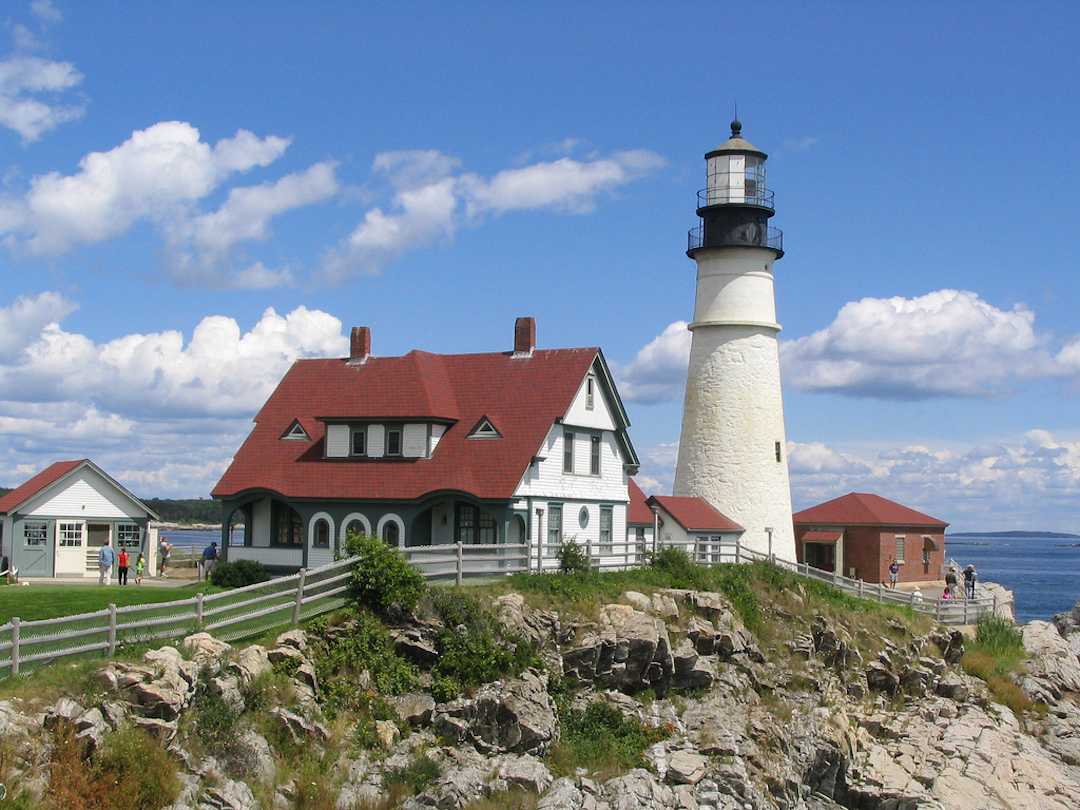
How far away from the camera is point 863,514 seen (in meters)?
50.8

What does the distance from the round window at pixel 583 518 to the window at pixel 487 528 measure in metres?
3.20

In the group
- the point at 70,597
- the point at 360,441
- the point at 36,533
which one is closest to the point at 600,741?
the point at 70,597

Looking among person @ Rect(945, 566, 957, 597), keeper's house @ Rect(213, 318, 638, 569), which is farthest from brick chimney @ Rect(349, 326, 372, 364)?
person @ Rect(945, 566, 957, 597)

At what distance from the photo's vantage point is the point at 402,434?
36219 mm

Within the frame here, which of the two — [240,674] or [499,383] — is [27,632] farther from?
[499,383]

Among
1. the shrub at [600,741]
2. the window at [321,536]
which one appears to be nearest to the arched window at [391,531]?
the window at [321,536]

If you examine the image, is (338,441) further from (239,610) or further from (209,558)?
(239,610)

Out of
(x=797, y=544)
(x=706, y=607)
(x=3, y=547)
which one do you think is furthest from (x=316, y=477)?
(x=797, y=544)

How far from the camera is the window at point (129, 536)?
3578cm

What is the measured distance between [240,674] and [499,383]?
57.4 feet

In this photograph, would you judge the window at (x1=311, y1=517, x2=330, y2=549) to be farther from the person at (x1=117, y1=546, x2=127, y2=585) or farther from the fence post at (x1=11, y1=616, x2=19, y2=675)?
the fence post at (x1=11, y1=616, x2=19, y2=675)

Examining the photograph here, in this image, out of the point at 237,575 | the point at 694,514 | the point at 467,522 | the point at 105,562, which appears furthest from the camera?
the point at 694,514

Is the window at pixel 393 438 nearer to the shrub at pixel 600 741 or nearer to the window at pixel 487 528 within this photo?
the window at pixel 487 528

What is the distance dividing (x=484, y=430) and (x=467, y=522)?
2666 millimetres
